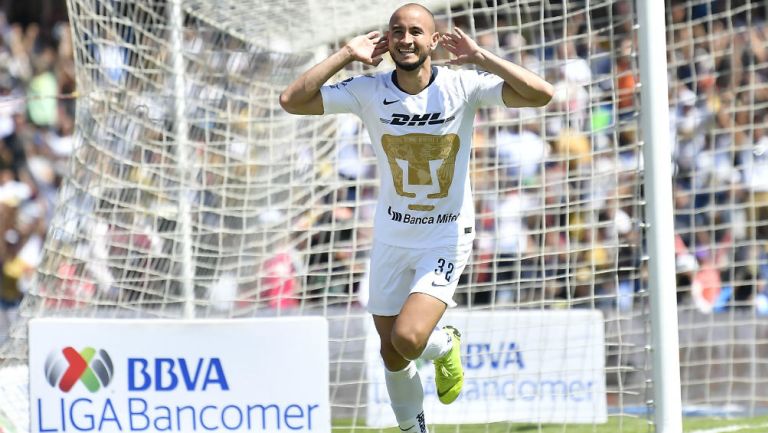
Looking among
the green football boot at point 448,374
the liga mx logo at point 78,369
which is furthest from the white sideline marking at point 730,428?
the liga mx logo at point 78,369

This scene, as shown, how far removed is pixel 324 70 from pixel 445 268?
1056 millimetres

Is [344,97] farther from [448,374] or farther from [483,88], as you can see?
[448,374]

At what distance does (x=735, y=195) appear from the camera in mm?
9328

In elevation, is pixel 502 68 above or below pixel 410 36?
below

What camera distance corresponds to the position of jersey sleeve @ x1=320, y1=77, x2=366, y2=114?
572 cm

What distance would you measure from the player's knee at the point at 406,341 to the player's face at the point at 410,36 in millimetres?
1161

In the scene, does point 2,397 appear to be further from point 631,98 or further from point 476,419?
point 631,98

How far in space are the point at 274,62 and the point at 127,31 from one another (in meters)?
1.05

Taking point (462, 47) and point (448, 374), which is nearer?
point (462, 47)

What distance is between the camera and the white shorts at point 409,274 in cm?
566

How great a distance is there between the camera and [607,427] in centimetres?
841

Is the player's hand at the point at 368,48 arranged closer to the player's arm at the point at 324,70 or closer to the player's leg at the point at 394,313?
the player's arm at the point at 324,70

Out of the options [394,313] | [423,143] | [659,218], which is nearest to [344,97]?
[423,143]

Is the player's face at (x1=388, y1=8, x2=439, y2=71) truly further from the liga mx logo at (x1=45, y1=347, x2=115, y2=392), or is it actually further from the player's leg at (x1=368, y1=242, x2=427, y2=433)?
the liga mx logo at (x1=45, y1=347, x2=115, y2=392)
